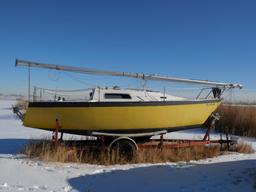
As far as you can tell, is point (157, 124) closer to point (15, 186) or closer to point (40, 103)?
point (40, 103)

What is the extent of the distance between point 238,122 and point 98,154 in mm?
8385

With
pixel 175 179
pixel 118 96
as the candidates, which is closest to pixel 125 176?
pixel 175 179

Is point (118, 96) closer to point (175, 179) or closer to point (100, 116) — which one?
point (100, 116)

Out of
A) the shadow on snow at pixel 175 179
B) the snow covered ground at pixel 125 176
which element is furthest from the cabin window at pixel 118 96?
the shadow on snow at pixel 175 179

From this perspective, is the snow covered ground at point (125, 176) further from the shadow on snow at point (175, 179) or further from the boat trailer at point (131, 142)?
the boat trailer at point (131, 142)

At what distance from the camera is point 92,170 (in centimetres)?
919

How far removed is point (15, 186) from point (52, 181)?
729 millimetres

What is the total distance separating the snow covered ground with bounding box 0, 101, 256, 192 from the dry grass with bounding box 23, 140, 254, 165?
1.33 feet

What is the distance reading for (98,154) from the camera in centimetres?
1109

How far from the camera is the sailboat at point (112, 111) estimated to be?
36.2ft

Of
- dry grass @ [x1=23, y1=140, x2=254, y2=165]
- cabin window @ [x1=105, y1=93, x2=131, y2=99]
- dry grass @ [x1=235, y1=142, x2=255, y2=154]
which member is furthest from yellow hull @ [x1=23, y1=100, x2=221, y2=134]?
dry grass @ [x1=235, y1=142, x2=255, y2=154]

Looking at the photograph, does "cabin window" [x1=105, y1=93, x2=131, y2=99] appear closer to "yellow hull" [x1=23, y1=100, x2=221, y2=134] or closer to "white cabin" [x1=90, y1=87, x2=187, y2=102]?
"white cabin" [x1=90, y1=87, x2=187, y2=102]

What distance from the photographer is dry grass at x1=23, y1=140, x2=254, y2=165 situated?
33.5ft

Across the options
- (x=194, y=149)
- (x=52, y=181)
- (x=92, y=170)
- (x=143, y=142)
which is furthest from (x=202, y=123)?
(x=52, y=181)
